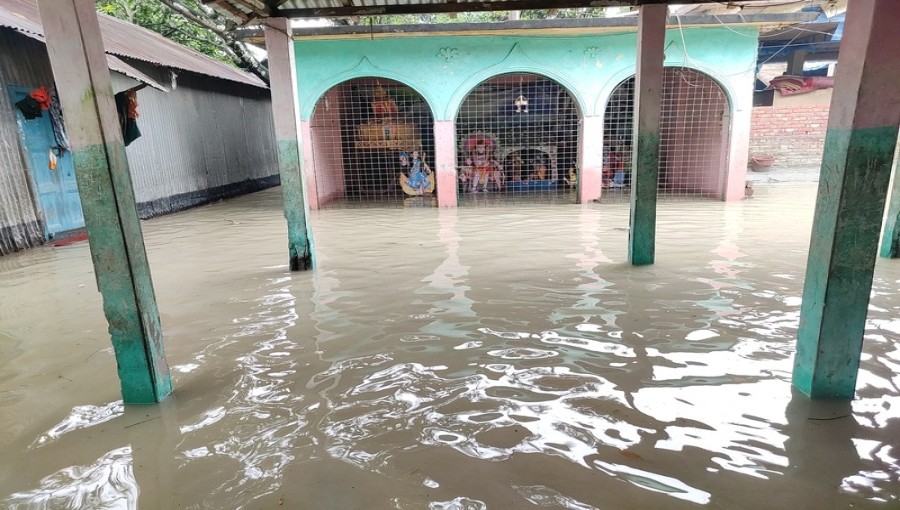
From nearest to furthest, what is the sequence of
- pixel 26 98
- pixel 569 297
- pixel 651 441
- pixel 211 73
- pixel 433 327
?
pixel 651 441 → pixel 433 327 → pixel 569 297 → pixel 26 98 → pixel 211 73

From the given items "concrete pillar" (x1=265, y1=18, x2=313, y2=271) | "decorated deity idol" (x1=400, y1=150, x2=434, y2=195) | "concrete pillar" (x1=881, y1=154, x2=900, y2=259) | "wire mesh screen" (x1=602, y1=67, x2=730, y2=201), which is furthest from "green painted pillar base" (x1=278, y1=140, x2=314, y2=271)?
"wire mesh screen" (x1=602, y1=67, x2=730, y2=201)

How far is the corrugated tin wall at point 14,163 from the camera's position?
7.22m

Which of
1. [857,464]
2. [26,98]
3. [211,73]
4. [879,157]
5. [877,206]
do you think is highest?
[211,73]

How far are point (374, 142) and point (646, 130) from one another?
8612 millimetres

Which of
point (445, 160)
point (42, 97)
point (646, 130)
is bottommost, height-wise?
point (445, 160)

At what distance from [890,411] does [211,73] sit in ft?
44.2

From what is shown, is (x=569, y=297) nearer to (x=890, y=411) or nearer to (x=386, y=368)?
(x=386, y=368)

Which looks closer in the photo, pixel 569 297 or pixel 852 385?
pixel 852 385

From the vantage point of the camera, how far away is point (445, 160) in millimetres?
10859

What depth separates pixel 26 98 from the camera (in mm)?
7465

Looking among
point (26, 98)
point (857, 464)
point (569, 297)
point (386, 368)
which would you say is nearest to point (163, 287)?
point (386, 368)

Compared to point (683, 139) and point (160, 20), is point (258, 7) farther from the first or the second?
point (160, 20)

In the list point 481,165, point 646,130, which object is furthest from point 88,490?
point 481,165

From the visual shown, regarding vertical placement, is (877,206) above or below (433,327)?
above
